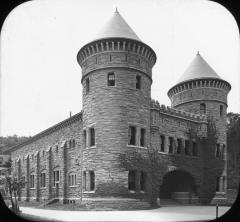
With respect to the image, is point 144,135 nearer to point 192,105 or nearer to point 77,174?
point 77,174

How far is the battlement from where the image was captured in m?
28.3

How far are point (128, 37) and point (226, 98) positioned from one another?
1432 cm

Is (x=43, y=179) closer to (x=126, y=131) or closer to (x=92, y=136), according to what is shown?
(x=92, y=136)

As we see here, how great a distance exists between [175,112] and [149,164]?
6410 mm

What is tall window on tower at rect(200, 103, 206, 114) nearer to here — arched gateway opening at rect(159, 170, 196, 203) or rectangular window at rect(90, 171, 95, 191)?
arched gateway opening at rect(159, 170, 196, 203)

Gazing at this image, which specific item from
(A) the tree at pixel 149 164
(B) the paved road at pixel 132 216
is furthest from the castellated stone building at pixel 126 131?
(B) the paved road at pixel 132 216

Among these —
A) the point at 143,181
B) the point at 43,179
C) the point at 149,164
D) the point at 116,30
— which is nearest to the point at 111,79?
the point at 116,30

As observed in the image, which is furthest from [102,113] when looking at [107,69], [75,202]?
[75,202]

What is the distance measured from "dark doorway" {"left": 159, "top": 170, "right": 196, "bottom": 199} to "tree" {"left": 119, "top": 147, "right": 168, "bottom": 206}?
14.7 ft

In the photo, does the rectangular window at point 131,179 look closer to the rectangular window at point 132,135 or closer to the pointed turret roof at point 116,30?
the rectangular window at point 132,135

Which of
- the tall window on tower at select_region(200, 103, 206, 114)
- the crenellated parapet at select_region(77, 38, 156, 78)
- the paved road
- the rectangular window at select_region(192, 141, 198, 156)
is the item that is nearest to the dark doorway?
the rectangular window at select_region(192, 141, 198, 156)

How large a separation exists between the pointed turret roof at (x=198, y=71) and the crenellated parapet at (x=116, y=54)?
971 cm

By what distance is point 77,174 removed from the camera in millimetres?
29500

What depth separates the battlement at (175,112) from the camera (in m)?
28.3
